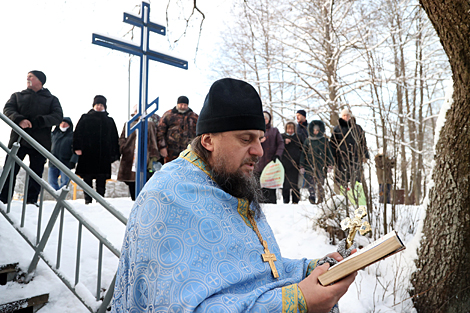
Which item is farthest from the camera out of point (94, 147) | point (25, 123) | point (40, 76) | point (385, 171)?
point (94, 147)

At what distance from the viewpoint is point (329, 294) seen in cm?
126

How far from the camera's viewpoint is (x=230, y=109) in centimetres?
154

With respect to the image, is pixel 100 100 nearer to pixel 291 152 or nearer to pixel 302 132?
pixel 291 152

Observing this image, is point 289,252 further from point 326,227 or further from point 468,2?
point 468,2

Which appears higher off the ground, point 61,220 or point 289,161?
point 289,161

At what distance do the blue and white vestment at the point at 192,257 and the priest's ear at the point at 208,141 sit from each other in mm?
124

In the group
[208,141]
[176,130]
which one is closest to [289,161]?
[176,130]

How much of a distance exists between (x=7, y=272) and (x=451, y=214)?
3820mm

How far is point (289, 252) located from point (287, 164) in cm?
296

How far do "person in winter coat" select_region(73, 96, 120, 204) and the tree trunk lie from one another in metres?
4.72

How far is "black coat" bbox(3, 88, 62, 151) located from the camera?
16.5 ft

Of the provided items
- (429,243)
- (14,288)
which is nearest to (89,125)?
(14,288)

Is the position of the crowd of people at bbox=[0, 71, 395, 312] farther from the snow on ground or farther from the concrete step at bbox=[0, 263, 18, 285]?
the concrete step at bbox=[0, 263, 18, 285]

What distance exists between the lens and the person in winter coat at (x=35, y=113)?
4938mm
